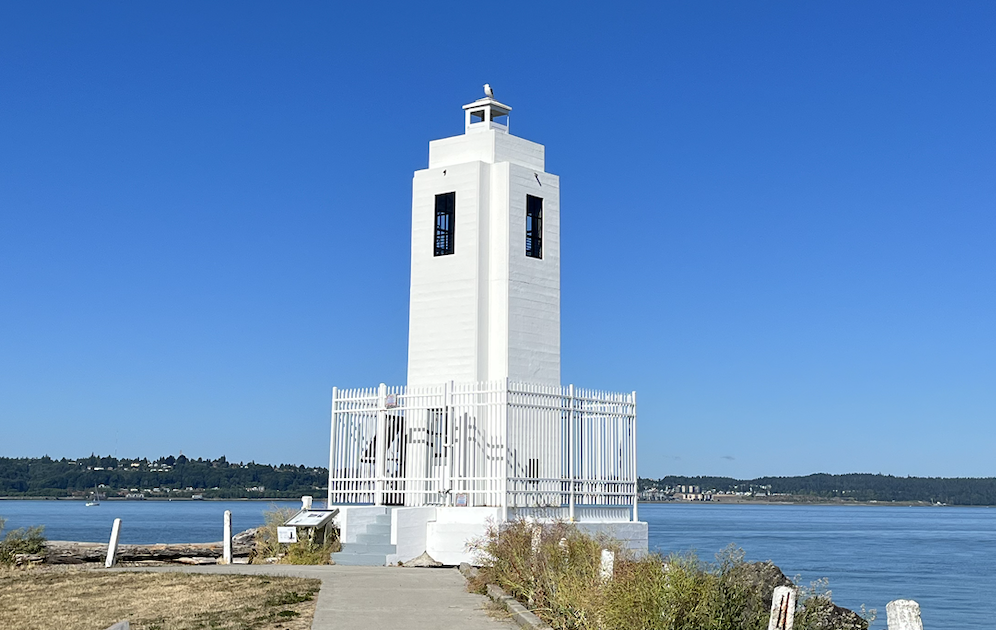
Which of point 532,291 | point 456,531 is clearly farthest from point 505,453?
point 532,291

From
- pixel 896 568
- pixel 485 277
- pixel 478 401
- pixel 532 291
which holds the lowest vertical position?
pixel 896 568

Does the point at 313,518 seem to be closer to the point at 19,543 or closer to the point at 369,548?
the point at 369,548

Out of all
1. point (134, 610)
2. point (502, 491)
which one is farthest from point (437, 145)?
point (134, 610)

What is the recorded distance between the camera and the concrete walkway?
11.4 m

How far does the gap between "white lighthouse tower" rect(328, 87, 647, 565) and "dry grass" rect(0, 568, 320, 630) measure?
500 cm

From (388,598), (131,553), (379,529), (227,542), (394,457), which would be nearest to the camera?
(388,598)

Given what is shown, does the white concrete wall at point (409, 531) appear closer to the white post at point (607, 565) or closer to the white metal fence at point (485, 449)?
the white metal fence at point (485, 449)

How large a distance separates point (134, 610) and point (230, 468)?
138 m

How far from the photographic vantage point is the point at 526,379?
73.9 feet

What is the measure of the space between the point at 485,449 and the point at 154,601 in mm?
8289

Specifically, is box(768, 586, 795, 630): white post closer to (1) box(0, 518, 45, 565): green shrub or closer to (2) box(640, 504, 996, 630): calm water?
(2) box(640, 504, 996, 630): calm water

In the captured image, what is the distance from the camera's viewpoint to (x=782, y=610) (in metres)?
8.30

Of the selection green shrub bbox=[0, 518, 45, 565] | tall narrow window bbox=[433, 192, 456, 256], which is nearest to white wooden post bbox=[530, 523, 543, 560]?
tall narrow window bbox=[433, 192, 456, 256]

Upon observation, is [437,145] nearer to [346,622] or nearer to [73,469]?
[346,622]
